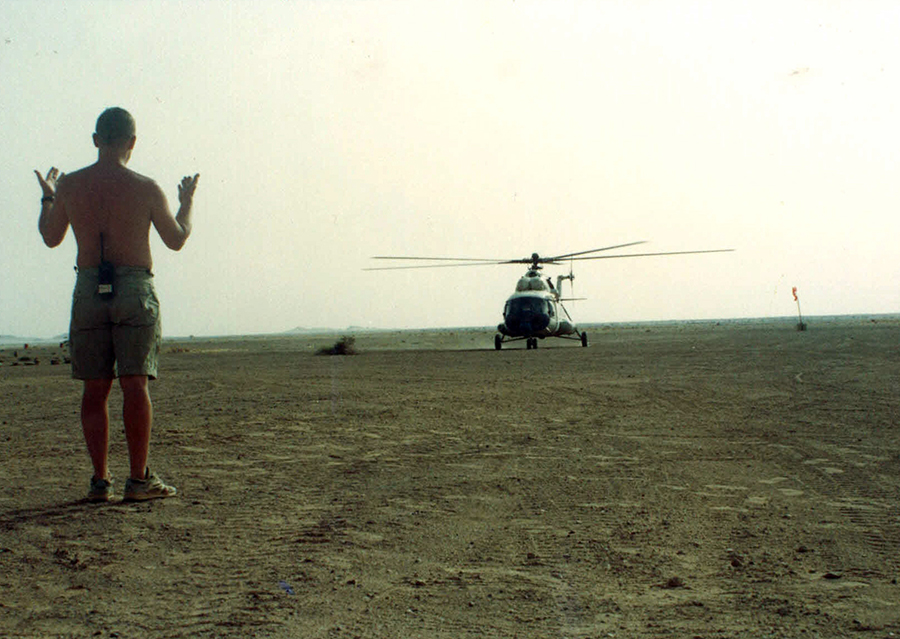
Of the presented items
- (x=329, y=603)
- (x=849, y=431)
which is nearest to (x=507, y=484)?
(x=329, y=603)

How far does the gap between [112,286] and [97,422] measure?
2.70 ft

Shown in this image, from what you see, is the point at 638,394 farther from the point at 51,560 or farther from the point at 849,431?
the point at 51,560

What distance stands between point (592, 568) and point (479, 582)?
1.61 ft

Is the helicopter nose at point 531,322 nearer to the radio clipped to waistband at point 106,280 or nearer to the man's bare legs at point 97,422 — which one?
the man's bare legs at point 97,422

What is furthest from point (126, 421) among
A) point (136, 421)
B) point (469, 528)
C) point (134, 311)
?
point (469, 528)

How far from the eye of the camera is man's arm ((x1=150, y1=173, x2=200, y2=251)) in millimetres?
4793

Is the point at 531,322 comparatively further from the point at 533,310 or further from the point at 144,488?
the point at 144,488

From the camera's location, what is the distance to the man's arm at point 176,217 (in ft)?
15.7

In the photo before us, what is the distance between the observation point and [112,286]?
4.53m

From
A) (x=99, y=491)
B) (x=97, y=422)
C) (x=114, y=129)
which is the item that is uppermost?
(x=114, y=129)

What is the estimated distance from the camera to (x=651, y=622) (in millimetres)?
2670

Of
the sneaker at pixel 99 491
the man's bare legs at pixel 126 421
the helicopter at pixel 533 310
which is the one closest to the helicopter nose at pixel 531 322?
the helicopter at pixel 533 310

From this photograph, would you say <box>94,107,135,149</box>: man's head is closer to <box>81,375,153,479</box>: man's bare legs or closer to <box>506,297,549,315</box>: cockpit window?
<box>81,375,153,479</box>: man's bare legs

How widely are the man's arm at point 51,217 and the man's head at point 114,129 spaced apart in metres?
0.38
